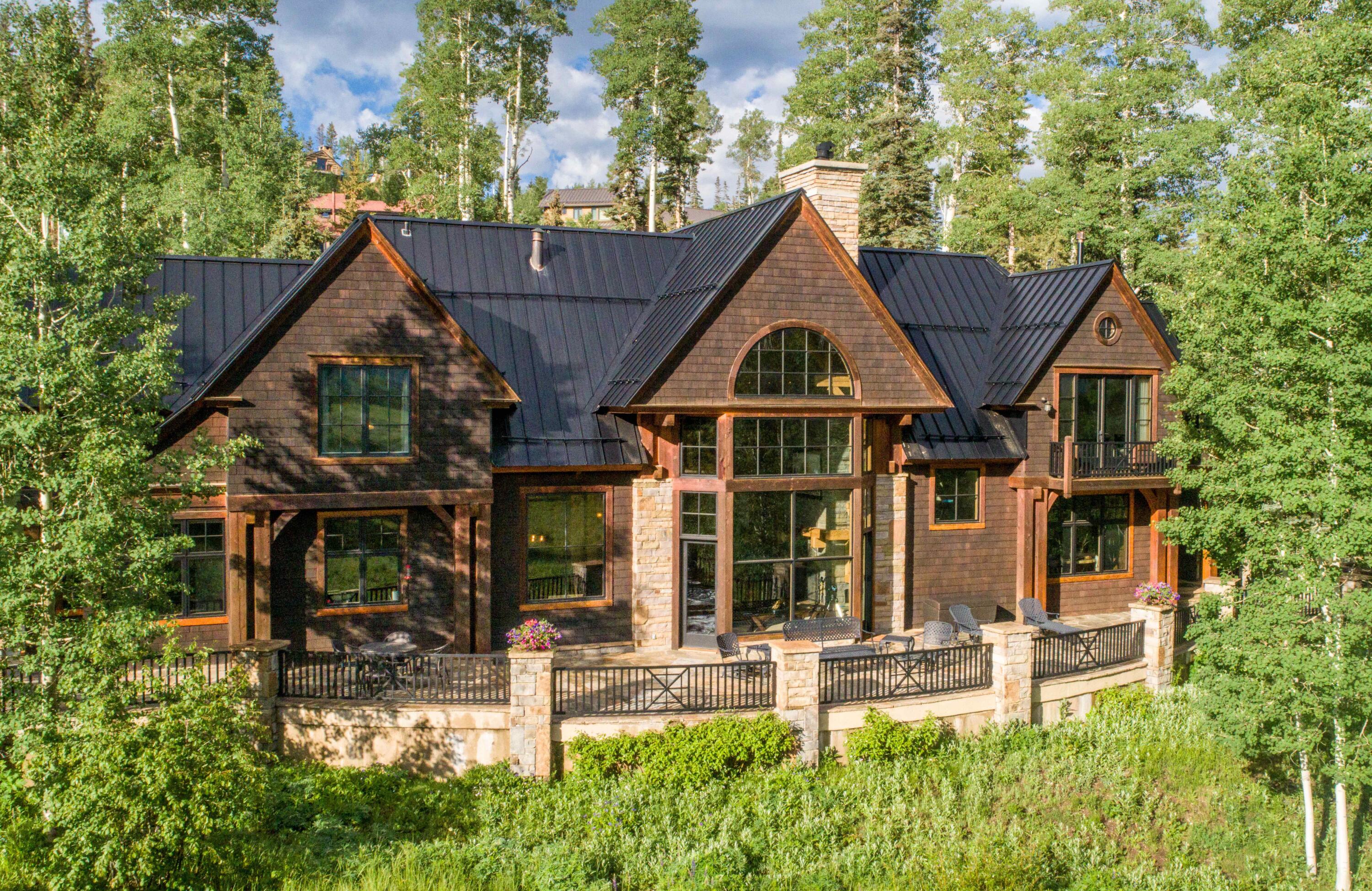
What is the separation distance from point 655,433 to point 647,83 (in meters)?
30.8

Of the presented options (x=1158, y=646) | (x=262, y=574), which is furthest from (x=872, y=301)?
(x=262, y=574)

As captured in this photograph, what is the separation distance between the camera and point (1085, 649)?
1659 centimetres

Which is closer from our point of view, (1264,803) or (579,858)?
(579,858)

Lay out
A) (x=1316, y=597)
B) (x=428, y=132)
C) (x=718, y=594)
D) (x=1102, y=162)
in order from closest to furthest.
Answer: (x=1316, y=597), (x=718, y=594), (x=1102, y=162), (x=428, y=132)

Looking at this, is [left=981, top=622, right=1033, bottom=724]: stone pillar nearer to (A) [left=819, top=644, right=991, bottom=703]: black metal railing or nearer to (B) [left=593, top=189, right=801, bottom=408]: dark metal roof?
(A) [left=819, top=644, right=991, bottom=703]: black metal railing

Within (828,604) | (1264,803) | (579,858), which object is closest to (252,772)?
(579,858)

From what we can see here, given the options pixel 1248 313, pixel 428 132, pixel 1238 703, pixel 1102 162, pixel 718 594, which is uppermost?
pixel 428 132

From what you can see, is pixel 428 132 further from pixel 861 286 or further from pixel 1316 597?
pixel 1316 597

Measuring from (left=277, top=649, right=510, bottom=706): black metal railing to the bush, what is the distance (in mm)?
5198

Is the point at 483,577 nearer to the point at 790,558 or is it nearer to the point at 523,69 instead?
the point at 790,558

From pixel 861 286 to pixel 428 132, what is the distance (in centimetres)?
3063

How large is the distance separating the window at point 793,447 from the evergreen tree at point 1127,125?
20019 mm

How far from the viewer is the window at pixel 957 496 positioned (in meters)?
19.4

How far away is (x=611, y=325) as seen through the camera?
1927cm
